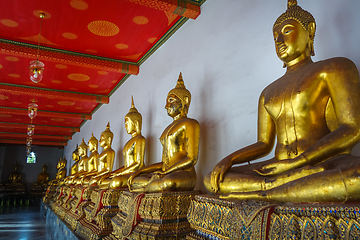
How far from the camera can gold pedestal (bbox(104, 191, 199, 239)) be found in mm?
2152

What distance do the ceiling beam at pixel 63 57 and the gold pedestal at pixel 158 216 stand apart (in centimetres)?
321

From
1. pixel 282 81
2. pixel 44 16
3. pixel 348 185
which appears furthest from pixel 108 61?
pixel 348 185

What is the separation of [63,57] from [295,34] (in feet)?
13.5

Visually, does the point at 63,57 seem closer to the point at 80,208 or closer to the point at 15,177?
the point at 80,208

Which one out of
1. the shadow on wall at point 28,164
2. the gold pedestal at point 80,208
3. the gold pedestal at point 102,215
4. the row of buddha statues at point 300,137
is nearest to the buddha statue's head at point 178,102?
the row of buddha statues at point 300,137

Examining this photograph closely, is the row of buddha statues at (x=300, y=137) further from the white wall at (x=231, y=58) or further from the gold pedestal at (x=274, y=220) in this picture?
the white wall at (x=231, y=58)

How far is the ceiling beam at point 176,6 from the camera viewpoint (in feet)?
10.1

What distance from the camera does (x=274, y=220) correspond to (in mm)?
1177

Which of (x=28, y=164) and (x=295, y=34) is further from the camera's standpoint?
(x=28, y=164)

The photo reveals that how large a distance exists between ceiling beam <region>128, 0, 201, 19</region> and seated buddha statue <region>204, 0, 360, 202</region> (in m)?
1.66

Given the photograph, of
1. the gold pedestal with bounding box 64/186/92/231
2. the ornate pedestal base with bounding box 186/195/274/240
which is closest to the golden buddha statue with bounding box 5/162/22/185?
the gold pedestal with bounding box 64/186/92/231

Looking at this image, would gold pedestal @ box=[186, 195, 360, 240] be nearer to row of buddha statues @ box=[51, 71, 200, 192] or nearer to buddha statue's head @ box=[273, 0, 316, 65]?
row of buddha statues @ box=[51, 71, 200, 192]

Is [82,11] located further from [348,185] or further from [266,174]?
[348,185]

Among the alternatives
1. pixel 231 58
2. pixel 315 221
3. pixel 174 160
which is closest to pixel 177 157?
pixel 174 160
